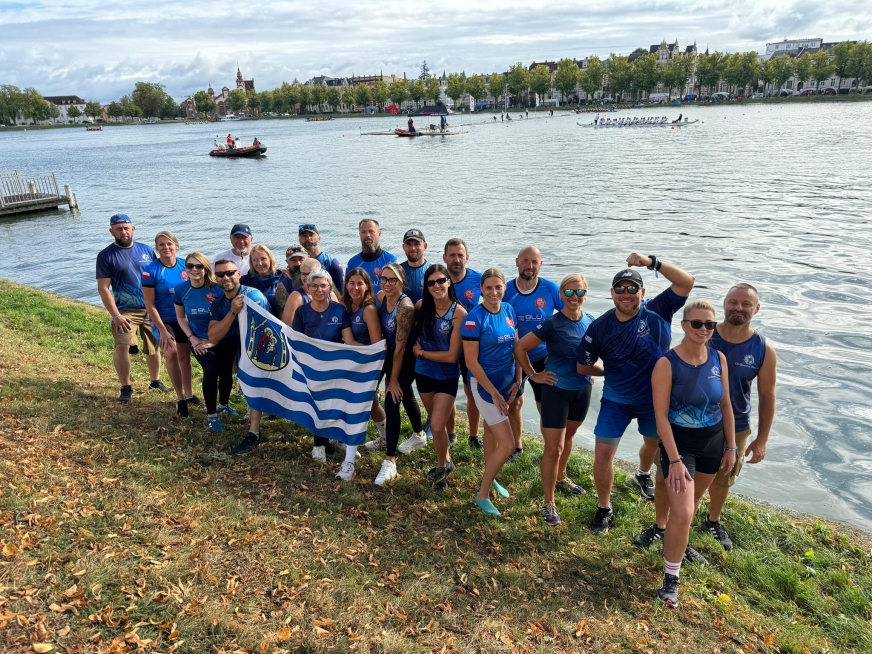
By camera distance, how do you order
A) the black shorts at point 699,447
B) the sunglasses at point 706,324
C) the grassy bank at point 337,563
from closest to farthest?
the grassy bank at point 337,563
the sunglasses at point 706,324
the black shorts at point 699,447

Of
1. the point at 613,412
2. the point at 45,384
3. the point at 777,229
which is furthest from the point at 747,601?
the point at 777,229

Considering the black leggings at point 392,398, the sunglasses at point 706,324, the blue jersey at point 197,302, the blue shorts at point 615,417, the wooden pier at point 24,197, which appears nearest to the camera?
the sunglasses at point 706,324

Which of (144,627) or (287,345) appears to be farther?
(287,345)

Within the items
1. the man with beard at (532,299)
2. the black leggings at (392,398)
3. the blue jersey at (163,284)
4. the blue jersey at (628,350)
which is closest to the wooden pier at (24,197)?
the blue jersey at (163,284)

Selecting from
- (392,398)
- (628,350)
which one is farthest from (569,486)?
(392,398)

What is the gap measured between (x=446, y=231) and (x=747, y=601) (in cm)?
2186

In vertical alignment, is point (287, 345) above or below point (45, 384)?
above

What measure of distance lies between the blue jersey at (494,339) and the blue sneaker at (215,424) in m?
3.66

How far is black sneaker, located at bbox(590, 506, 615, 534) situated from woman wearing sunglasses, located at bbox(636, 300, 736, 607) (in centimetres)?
98

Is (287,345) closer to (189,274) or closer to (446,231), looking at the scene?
(189,274)

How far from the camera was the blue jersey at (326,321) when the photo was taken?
6.53m

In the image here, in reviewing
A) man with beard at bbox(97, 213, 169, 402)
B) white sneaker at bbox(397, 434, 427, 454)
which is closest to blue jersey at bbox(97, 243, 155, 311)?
man with beard at bbox(97, 213, 169, 402)

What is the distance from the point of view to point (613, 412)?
553 centimetres

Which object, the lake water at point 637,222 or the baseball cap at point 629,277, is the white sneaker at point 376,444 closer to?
the lake water at point 637,222
